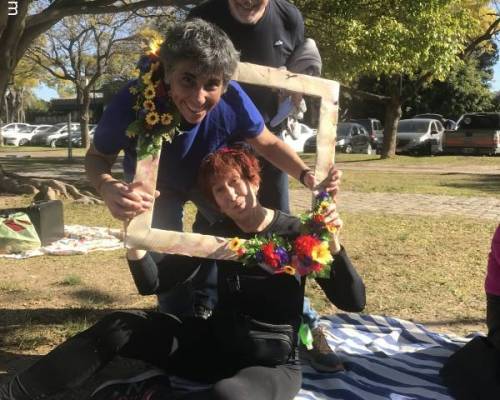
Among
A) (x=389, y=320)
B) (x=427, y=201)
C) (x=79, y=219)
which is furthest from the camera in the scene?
(x=427, y=201)

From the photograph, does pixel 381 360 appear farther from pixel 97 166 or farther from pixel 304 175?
pixel 97 166

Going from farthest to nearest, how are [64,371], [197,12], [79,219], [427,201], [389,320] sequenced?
[427,201] → [79,219] → [389,320] → [197,12] → [64,371]

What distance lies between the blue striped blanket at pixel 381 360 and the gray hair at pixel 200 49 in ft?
5.01

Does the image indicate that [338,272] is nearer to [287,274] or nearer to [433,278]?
[287,274]

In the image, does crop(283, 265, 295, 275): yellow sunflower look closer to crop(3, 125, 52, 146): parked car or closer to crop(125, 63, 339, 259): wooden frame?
crop(125, 63, 339, 259): wooden frame

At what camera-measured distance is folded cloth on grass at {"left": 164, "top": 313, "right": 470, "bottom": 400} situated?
9.13ft

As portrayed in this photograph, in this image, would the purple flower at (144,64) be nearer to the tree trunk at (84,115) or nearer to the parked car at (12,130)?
the tree trunk at (84,115)

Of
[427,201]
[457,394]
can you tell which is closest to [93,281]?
[457,394]

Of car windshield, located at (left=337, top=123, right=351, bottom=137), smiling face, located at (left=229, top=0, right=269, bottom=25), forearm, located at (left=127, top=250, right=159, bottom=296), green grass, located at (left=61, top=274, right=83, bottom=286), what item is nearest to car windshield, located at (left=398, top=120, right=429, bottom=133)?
car windshield, located at (left=337, top=123, right=351, bottom=137)

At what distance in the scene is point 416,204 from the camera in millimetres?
9133

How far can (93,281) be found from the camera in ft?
15.6

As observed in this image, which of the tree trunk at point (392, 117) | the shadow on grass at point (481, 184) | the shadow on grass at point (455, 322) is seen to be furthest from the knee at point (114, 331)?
the tree trunk at point (392, 117)

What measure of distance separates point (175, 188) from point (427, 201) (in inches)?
294

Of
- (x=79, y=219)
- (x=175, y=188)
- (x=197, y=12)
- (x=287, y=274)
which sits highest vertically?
(x=197, y=12)
